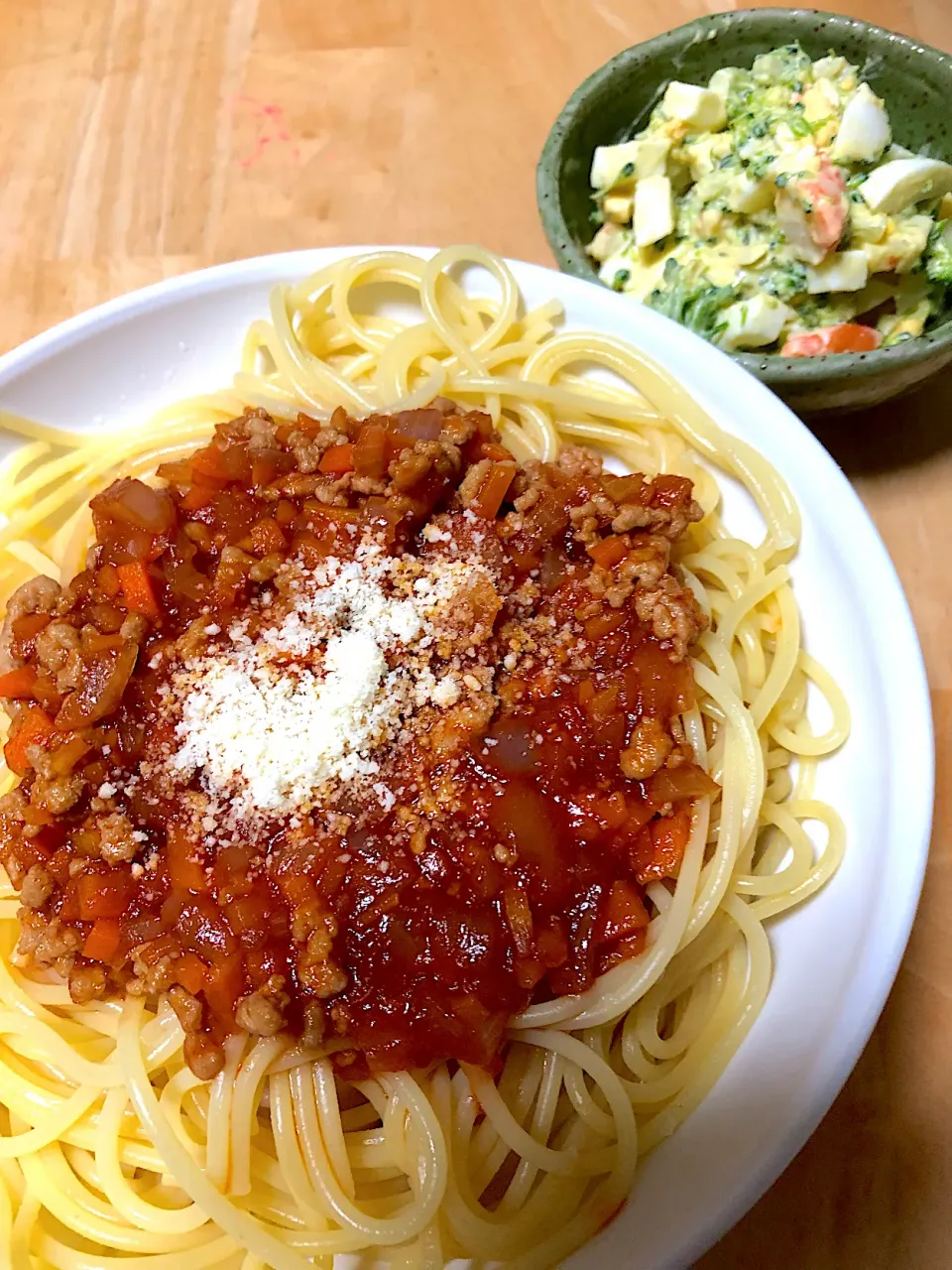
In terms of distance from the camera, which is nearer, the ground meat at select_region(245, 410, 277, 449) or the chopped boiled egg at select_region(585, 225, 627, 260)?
Result: the ground meat at select_region(245, 410, 277, 449)

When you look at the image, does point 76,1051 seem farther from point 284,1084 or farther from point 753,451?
point 753,451

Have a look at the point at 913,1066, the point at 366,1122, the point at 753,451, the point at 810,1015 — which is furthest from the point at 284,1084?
the point at 753,451

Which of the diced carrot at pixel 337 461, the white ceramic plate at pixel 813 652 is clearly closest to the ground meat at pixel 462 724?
the diced carrot at pixel 337 461

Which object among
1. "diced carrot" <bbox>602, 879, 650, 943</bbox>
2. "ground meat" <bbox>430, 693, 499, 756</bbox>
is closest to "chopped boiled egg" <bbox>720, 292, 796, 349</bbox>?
"ground meat" <bbox>430, 693, 499, 756</bbox>

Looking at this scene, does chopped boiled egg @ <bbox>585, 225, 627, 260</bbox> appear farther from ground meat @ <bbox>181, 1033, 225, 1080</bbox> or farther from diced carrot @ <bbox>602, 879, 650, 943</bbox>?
ground meat @ <bbox>181, 1033, 225, 1080</bbox>

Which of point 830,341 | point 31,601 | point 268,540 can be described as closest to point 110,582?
point 31,601

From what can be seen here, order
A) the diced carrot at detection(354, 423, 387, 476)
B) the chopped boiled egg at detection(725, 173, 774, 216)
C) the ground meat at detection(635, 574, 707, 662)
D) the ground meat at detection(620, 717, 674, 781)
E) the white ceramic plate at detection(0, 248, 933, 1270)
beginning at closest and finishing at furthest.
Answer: the white ceramic plate at detection(0, 248, 933, 1270) → the ground meat at detection(620, 717, 674, 781) → the ground meat at detection(635, 574, 707, 662) → the diced carrot at detection(354, 423, 387, 476) → the chopped boiled egg at detection(725, 173, 774, 216)

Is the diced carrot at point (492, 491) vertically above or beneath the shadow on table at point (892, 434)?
beneath

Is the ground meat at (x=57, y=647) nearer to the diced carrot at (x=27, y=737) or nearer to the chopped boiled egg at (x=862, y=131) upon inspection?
the diced carrot at (x=27, y=737)
